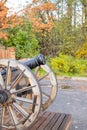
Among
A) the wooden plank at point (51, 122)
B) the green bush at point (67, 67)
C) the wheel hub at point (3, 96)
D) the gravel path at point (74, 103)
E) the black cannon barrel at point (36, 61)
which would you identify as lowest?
the green bush at point (67, 67)

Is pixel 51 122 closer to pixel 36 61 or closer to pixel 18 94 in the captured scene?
pixel 18 94

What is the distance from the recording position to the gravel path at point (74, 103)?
5221 mm

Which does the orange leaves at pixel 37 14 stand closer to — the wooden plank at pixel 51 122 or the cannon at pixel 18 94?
the wooden plank at pixel 51 122

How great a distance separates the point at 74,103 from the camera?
6.85m

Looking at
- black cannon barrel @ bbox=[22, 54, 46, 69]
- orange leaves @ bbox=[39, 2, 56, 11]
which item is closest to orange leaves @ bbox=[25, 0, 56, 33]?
orange leaves @ bbox=[39, 2, 56, 11]

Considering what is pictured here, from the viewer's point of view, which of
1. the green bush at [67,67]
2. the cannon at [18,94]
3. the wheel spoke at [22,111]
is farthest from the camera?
the green bush at [67,67]

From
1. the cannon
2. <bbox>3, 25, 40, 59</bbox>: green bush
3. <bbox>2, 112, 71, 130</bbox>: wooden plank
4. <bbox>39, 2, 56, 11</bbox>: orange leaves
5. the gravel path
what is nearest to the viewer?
the cannon

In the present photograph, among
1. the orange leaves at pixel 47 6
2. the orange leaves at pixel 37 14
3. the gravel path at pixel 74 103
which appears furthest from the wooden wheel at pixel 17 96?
the orange leaves at pixel 47 6

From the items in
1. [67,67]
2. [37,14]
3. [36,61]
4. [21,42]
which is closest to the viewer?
[36,61]

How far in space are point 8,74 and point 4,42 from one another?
35.2 ft

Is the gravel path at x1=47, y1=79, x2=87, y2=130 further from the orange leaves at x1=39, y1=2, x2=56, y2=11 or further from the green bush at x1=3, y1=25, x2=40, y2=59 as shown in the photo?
the orange leaves at x1=39, y1=2, x2=56, y2=11

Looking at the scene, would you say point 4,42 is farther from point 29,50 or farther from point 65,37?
point 65,37

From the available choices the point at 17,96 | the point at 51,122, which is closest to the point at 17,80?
the point at 17,96

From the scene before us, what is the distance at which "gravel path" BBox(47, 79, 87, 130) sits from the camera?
5221 millimetres
